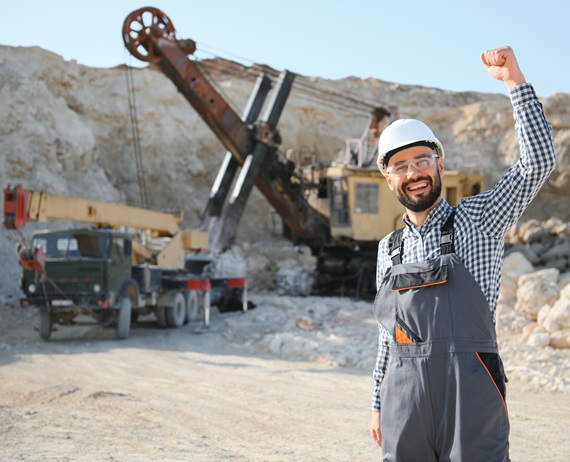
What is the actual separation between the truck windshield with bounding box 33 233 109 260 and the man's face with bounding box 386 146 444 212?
10.9 meters

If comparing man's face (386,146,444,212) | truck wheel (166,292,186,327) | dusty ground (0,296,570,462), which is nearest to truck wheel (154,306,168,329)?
truck wheel (166,292,186,327)

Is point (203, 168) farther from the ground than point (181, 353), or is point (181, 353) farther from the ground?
point (203, 168)

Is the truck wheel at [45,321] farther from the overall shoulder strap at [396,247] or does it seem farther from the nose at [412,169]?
the nose at [412,169]

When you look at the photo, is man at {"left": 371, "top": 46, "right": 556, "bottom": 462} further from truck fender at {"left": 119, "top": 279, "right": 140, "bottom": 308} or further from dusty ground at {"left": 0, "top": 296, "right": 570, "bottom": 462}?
truck fender at {"left": 119, "top": 279, "right": 140, "bottom": 308}

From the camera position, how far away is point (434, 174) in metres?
2.75

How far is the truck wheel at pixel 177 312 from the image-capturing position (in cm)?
1543

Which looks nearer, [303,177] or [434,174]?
[434,174]

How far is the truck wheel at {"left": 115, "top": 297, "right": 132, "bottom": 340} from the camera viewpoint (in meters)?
13.2

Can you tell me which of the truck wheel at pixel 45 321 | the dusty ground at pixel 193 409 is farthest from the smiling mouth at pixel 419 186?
the truck wheel at pixel 45 321

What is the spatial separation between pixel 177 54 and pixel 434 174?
1719 centimetres

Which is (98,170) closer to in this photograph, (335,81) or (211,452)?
(335,81)

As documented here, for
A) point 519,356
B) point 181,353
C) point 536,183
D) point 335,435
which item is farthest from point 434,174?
point 181,353

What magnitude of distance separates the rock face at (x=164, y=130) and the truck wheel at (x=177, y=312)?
37.1ft

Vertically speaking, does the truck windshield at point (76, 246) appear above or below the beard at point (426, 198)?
below
